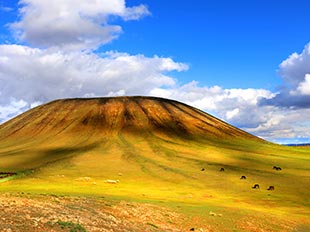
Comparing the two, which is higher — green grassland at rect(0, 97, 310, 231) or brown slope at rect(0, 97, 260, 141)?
brown slope at rect(0, 97, 260, 141)

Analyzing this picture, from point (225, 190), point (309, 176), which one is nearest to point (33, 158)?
point (225, 190)

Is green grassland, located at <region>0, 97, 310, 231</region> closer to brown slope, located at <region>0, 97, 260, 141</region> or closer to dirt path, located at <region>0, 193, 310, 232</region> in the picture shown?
brown slope, located at <region>0, 97, 260, 141</region>

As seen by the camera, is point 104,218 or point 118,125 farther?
point 118,125

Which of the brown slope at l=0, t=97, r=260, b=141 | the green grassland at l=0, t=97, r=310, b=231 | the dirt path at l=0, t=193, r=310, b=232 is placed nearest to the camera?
the dirt path at l=0, t=193, r=310, b=232

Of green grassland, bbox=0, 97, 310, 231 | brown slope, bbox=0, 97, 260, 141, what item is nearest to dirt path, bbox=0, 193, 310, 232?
green grassland, bbox=0, 97, 310, 231

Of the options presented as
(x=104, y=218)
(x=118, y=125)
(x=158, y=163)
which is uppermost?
(x=118, y=125)

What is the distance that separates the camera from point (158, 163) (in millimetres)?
114750

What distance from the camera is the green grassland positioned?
62.6 metres

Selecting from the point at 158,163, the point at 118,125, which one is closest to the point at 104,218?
the point at 158,163

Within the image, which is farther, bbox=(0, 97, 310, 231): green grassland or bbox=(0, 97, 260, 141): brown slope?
bbox=(0, 97, 260, 141): brown slope

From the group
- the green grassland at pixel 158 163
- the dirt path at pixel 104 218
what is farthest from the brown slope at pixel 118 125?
the dirt path at pixel 104 218

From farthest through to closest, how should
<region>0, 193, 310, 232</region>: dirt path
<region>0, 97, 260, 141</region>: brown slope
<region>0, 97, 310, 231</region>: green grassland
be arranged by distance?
<region>0, 97, 260, 141</region>: brown slope
<region>0, 97, 310, 231</region>: green grassland
<region>0, 193, 310, 232</region>: dirt path

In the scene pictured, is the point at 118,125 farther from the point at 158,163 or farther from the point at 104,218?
the point at 104,218

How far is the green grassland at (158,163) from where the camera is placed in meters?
62.6
